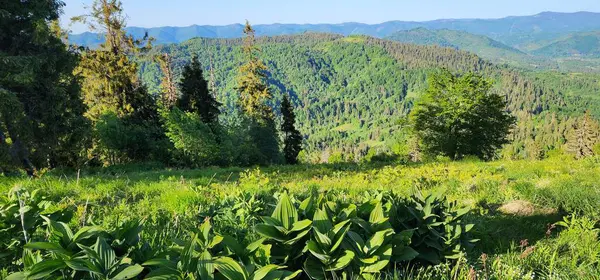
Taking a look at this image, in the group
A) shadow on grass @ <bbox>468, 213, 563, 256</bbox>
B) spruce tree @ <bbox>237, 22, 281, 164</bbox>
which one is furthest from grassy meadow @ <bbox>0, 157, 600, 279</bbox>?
spruce tree @ <bbox>237, 22, 281, 164</bbox>

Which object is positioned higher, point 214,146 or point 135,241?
point 135,241

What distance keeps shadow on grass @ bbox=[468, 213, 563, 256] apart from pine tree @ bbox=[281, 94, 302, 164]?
3805 cm

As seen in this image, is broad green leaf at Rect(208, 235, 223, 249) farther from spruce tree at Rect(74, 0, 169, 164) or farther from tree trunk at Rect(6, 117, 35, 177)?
spruce tree at Rect(74, 0, 169, 164)

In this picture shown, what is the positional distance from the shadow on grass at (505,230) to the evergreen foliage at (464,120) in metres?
24.5

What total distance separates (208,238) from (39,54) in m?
20.0

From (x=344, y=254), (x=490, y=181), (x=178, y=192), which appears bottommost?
(x=490, y=181)

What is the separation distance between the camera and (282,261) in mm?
2482

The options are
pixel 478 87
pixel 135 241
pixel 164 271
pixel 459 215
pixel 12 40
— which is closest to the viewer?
pixel 164 271

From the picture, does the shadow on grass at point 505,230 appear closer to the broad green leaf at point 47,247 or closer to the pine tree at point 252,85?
the broad green leaf at point 47,247

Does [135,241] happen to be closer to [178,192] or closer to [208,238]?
[208,238]

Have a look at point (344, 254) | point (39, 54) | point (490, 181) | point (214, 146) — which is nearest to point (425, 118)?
point (214, 146)

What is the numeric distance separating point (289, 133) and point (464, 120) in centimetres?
2261

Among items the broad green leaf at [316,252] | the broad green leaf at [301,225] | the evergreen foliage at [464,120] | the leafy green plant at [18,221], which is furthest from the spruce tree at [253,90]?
the broad green leaf at [316,252]

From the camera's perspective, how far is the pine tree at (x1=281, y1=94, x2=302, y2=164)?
142 ft
